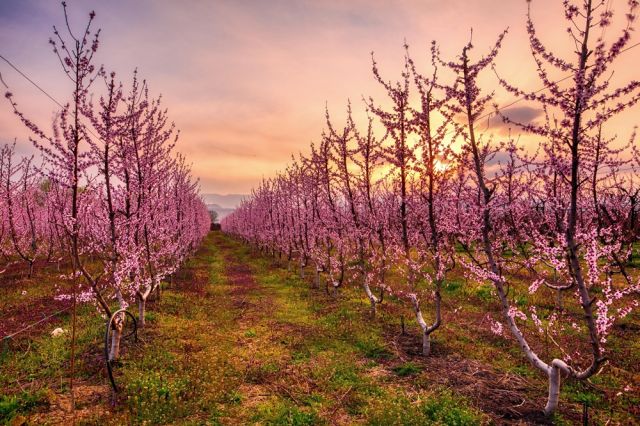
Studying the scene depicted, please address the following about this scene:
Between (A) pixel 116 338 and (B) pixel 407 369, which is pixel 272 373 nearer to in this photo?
(B) pixel 407 369

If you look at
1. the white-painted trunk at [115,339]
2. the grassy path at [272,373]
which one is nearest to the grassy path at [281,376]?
the grassy path at [272,373]

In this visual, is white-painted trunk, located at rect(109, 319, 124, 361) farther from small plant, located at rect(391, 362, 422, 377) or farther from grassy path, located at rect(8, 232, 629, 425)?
small plant, located at rect(391, 362, 422, 377)

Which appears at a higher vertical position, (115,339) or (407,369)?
(115,339)

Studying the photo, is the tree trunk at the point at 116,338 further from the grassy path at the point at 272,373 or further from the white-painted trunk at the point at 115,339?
the grassy path at the point at 272,373

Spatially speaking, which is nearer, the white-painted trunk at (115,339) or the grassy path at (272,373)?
the grassy path at (272,373)

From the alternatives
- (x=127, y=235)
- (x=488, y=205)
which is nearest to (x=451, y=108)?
(x=488, y=205)

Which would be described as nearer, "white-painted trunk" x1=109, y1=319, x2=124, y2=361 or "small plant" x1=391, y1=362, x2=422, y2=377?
"white-painted trunk" x1=109, y1=319, x2=124, y2=361

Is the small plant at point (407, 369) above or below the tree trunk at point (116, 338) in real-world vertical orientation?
below

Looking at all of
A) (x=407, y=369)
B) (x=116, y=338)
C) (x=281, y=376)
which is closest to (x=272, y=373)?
(x=281, y=376)

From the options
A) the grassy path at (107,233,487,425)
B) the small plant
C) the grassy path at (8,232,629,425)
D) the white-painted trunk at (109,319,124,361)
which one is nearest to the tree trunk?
the white-painted trunk at (109,319,124,361)

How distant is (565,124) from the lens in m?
6.21

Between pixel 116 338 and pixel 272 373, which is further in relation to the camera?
pixel 272 373

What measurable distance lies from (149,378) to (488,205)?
9343 mm

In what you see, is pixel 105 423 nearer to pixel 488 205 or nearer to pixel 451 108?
pixel 488 205
